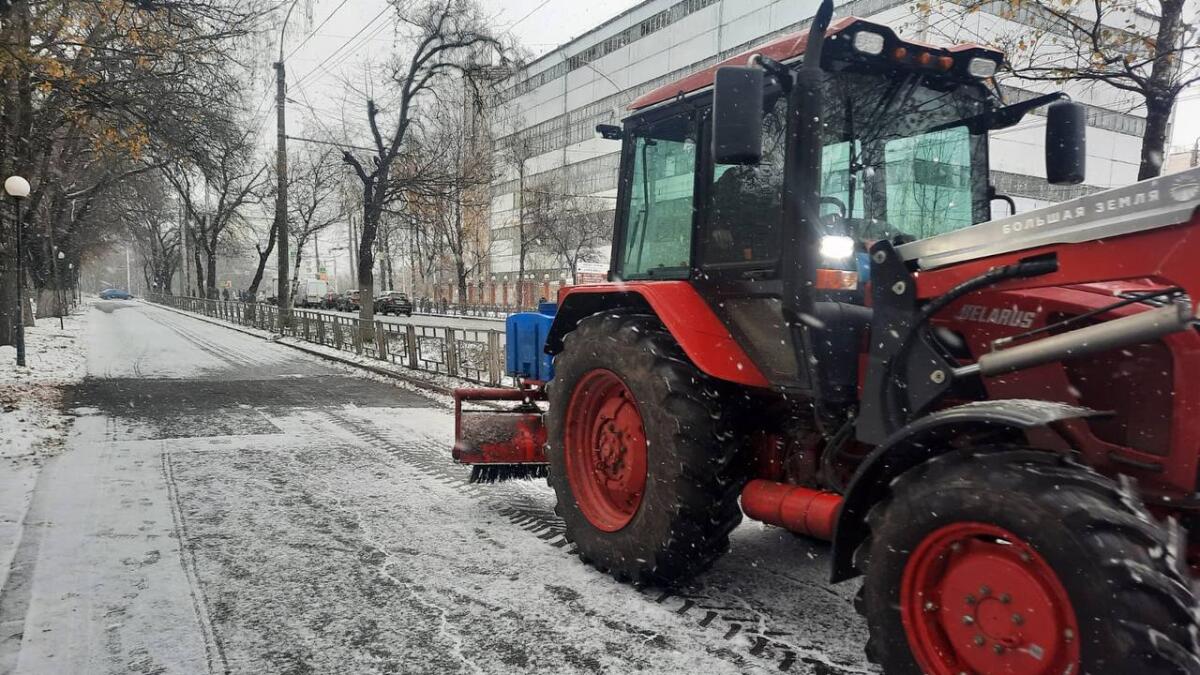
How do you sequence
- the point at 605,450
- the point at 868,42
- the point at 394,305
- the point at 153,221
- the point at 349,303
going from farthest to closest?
the point at 349,303, the point at 153,221, the point at 394,305, the point at 605,450, the point at 868,42

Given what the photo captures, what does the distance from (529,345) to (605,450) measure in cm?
226

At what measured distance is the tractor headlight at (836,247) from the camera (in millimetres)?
3021

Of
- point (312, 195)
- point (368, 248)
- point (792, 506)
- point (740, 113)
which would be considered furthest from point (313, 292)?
point (740, 113)

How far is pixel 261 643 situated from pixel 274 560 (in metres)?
1.04

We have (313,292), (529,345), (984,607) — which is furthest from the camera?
(313,292)

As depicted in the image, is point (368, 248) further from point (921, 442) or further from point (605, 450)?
point (921, 442)

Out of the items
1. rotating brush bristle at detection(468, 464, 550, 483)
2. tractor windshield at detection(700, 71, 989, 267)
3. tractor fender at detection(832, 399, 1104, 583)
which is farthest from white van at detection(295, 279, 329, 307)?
tractor fender at detection(832, 399, 1104, 583)

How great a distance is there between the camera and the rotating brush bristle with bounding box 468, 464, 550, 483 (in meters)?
5.30

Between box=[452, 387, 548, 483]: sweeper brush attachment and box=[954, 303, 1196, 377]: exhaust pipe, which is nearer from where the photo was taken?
box=[954, 303, 1196, 377]: exhaust pipe

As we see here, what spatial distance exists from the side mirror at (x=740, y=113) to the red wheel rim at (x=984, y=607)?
150cm

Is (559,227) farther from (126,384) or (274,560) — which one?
(274,560)

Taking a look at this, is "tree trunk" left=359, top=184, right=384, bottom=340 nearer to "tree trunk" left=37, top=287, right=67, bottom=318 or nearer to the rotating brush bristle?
the rotating brush bristle

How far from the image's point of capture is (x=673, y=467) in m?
3.31

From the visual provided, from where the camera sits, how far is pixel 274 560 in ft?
13.4
